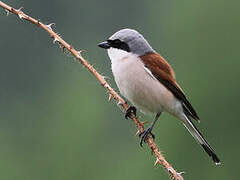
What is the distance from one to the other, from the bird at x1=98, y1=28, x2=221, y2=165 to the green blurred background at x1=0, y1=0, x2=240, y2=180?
35.2 ft

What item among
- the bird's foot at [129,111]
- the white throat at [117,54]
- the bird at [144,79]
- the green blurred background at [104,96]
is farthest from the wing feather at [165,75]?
the green blurred background at [104,96]

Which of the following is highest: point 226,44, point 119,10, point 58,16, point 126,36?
point 58,16

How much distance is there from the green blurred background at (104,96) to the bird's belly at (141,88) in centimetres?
1077

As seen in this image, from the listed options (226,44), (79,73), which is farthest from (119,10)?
(226,44)

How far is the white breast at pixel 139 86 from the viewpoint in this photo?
5.61 meters

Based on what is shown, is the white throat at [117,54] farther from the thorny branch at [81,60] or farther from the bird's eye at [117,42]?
the thorny branch at [81,60]

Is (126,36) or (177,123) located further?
(177,123)

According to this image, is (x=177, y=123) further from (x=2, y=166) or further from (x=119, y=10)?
(x=119, y=10)

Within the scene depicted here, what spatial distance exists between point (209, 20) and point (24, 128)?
8.28 meters

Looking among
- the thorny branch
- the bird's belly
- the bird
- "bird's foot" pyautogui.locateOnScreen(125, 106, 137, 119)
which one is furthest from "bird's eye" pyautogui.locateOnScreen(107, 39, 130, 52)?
the thorny branch

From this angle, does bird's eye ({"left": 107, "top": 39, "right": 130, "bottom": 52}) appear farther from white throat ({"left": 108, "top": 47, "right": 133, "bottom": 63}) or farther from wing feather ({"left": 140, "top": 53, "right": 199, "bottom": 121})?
wing feather ({"left": 140, "top": 53, "right": 199, "bottom": 121})

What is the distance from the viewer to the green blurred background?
18594 millimetres

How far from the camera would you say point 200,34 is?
25000mm

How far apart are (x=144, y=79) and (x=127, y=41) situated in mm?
349
